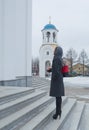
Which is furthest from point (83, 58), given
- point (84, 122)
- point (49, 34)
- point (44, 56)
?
point (84, 122)

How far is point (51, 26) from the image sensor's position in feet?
124

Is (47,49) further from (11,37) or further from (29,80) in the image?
(11,37)

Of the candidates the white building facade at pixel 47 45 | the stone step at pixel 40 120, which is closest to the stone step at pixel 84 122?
the stone step at pixel 40 120

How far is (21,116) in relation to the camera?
5488 mm

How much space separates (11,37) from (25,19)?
3285 millimetres

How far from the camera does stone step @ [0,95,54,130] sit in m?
4.89

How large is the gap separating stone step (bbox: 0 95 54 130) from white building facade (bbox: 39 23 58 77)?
31071mm

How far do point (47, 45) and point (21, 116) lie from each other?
3319 centimetres

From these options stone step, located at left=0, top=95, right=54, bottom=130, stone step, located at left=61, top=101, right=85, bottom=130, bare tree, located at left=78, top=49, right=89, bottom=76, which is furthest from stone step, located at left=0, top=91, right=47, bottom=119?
bare tree, located at left=78, top=49, right=89, bottom=76

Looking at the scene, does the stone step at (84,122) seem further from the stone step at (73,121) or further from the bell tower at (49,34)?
the bell tower at (49,34)

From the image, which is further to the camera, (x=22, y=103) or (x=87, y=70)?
(x=87, y=70)

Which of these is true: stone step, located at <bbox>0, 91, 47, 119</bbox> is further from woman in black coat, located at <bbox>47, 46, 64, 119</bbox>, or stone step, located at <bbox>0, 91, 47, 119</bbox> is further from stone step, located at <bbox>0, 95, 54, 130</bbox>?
woman in black coat, located at <bbox>47, 46, 64, 119</bbox>

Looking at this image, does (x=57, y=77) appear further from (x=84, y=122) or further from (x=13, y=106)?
(x=84, y=122)

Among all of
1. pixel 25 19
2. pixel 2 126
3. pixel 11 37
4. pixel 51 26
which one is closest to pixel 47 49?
pixel 51 26
